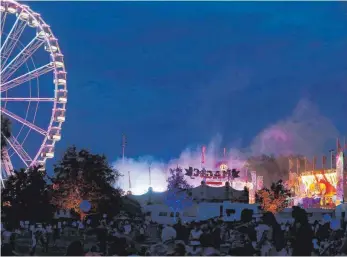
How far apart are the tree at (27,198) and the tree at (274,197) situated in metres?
29.8

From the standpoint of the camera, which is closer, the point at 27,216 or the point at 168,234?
the point at 168,234

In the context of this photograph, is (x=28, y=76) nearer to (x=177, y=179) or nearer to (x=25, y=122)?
(x=25, y=122)

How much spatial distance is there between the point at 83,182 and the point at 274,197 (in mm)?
31262

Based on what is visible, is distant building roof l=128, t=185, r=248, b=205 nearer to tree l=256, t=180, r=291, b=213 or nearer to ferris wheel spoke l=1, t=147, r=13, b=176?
tree l=256, t=180, r=291, b=213

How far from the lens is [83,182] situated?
3716 centimetres

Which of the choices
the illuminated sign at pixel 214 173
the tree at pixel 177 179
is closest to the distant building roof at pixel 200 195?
the illuminated sign at pixel 214 173

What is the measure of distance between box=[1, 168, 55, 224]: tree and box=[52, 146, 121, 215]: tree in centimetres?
89

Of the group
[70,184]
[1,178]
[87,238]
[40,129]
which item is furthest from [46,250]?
[70,184]

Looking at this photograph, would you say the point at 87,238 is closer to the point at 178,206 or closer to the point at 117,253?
the point at 117,253

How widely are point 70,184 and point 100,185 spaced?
1889 mm

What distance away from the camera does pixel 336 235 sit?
18.0 m

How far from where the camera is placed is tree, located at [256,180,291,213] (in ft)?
203

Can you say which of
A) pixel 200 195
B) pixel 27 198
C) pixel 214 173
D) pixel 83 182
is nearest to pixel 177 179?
pixel 214 173

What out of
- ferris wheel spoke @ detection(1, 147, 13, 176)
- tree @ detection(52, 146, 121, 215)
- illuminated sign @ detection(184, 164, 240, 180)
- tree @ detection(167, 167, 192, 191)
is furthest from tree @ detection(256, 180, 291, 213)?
ferris wheel spoke @ detection(1, 147, 13, 176)
